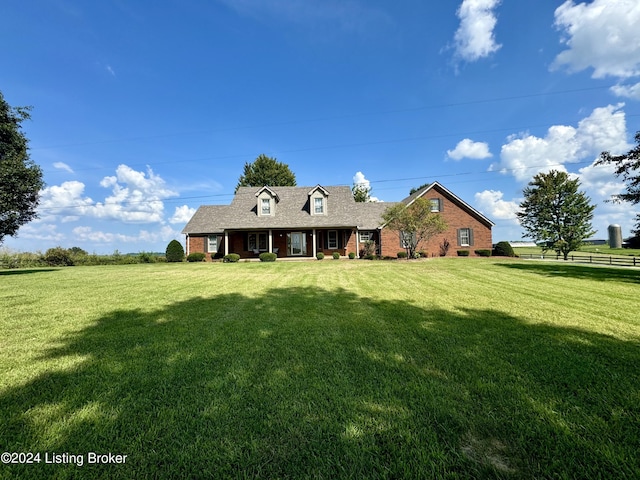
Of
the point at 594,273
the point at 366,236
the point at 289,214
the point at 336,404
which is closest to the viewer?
the point at 336,404

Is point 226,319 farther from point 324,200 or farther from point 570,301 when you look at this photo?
point 324,200

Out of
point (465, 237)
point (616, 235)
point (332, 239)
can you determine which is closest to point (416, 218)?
point (332, 239)

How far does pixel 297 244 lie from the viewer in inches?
997

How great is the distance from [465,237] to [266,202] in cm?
1935

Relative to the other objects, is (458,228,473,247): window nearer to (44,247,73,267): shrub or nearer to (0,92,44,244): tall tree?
(0,92,44,244): tall tree

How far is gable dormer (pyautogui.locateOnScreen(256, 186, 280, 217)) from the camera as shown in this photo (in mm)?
24953

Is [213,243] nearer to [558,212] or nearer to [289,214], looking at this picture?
[289,214]

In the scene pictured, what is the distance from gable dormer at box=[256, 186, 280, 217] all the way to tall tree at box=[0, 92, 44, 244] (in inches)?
552

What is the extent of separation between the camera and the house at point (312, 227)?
957 inches

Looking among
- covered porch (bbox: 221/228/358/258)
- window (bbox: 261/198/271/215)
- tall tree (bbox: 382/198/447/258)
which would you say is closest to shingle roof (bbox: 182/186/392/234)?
window (bbox: 261/198/271/215)

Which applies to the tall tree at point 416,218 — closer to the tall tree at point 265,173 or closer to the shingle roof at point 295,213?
the shingle roof at point 295,213

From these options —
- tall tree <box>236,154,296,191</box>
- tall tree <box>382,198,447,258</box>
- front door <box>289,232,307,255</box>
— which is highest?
tall tree <box>236,154,296,191</box>

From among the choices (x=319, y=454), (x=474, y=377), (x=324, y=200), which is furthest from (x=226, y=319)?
(x=324, y=200)

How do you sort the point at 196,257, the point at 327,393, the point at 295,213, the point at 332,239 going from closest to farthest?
the point at 327,393 → the point at 196,257 → the point at 295,213 → the point at 332,239
